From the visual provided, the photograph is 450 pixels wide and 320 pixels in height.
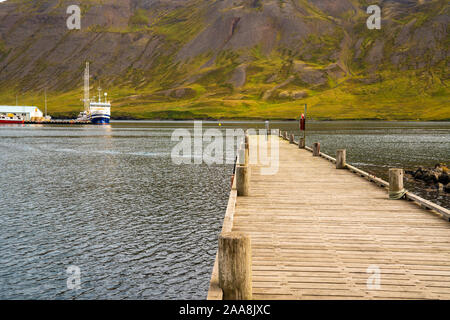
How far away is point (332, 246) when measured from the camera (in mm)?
11586

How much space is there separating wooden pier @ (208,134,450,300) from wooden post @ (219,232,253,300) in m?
0.02

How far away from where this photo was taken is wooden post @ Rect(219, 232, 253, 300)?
775cm

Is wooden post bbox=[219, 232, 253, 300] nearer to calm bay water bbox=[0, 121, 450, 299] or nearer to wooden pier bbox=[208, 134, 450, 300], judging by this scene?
wooden pier bbox=[208, 134, 450, 300]

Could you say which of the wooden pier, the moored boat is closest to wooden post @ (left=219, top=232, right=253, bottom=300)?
the wooden pier

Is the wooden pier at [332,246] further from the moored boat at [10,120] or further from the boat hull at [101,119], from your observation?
the moored boat at [10,120]

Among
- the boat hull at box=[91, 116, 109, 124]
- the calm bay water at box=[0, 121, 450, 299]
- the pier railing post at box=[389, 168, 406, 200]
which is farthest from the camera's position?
the boat hull at box=[91, 116, 109, 124]

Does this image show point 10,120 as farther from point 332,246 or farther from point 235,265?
point 235,265

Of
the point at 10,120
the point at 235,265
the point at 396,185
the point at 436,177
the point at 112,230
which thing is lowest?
the point at 112,230

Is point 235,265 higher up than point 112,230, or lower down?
higher up

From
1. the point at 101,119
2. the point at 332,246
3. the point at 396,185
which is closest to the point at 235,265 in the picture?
the point at 332,246

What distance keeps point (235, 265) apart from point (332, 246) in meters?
4.58

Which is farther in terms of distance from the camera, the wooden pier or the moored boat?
the moored boat

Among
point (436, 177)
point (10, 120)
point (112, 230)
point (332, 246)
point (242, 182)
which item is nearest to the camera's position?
point (332, 246)
